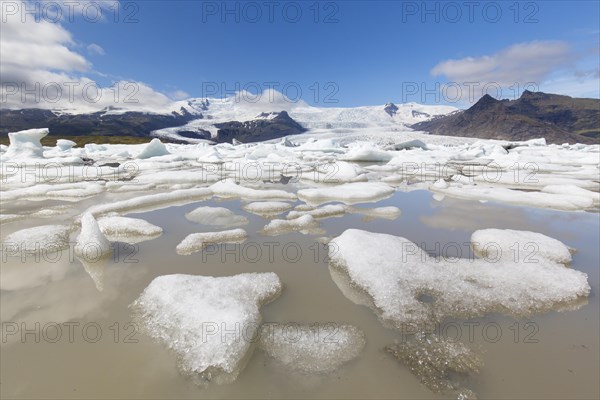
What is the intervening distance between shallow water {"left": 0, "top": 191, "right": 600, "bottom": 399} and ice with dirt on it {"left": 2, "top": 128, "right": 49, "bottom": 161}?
3064cm

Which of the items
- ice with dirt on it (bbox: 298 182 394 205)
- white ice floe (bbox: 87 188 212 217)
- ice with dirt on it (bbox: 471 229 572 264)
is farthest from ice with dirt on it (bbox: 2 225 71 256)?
ice with dirt on it (bbox: 471 229 572 264)

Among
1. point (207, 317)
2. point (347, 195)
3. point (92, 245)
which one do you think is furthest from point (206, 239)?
point (347, 195)

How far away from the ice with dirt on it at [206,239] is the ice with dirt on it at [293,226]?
1.72 feet

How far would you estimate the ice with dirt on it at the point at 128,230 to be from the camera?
5180 mm

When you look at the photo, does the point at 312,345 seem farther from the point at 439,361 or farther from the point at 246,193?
the point at 246,193

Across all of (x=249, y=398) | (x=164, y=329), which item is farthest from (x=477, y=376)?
(x=164, y=329)

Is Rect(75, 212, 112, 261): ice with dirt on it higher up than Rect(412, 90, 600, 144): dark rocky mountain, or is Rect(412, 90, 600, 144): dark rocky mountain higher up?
Rect(412, 90, 600, 144): dark rocky mountain

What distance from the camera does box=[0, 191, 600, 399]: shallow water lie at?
2.18 metres

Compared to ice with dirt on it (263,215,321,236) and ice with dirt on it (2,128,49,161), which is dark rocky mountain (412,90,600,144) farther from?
ice with dirt on it (2,128,49,161)

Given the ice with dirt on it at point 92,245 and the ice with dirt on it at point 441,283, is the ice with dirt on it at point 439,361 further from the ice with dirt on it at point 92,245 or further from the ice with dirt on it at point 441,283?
the ice with dirt on it at point 92,245

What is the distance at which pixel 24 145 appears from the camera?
27.5m

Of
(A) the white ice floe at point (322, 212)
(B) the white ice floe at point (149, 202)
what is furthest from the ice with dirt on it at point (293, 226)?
(B) the white ice floe at point (149, 202)

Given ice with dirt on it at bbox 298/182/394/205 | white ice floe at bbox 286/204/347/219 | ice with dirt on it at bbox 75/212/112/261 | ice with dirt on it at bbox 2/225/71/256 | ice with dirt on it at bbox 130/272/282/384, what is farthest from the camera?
ice with dirt on it at bbox 298/182/394/205

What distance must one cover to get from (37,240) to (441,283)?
6088mm
